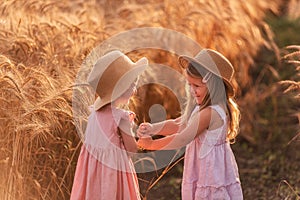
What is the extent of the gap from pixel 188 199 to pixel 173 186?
187 centimetres

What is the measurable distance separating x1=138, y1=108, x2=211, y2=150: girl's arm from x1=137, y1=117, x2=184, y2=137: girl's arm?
4 cm

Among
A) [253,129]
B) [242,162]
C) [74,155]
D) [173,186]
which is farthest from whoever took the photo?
[253,129]

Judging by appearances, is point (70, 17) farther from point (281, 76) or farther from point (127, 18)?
point (281, 76)

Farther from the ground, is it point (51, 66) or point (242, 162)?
point (51, 66)

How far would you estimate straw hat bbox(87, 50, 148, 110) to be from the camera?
4.23 meters

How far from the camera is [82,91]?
16.2 feet

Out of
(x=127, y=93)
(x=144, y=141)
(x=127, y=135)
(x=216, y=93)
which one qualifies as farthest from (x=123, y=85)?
(x=216, y=93)

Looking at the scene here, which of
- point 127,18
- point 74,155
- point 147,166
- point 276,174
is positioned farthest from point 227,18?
point 74,155

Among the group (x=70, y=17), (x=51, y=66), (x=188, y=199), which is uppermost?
(x=70, y=17)

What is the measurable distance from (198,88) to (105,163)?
26.6 inches

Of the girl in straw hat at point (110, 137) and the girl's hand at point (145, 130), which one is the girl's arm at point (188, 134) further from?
the girl in straw hat at point (110, 137)

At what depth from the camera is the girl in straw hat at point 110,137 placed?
422 centimetres

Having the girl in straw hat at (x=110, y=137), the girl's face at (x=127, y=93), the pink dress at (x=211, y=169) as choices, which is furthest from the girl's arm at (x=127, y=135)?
the pink dress at (x=211, y=169)

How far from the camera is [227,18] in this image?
739 centimetres
